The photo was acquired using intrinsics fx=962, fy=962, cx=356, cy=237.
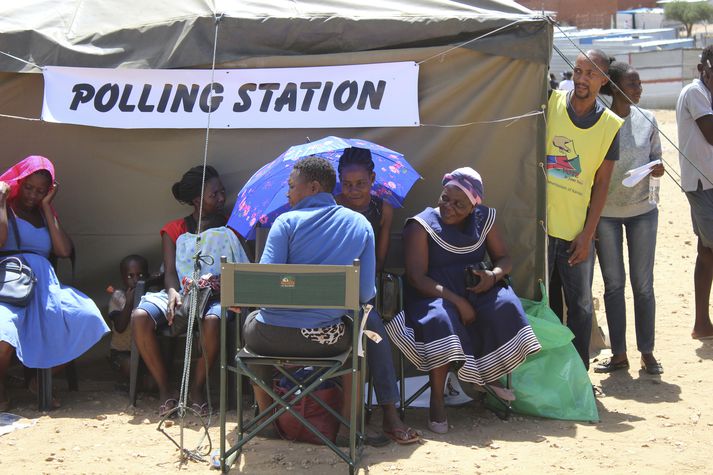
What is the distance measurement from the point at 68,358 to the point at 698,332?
439 centimetres

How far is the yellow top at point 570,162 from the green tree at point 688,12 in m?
34.3

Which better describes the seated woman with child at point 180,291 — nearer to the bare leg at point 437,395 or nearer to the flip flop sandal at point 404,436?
the flip flop sandal at point 404,436

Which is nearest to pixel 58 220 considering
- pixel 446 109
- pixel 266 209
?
pixel 266 209

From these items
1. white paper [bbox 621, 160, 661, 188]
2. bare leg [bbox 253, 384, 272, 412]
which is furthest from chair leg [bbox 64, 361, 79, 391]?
white paper [bbox 621, 160, 661, 188]

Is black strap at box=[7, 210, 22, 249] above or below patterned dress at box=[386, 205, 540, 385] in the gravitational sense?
above

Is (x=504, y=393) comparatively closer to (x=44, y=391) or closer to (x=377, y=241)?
(x=377, y=241)

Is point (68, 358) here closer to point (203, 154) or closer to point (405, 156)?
point (203, 154)

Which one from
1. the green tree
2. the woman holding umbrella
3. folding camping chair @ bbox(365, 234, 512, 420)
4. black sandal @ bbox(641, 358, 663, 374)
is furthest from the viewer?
the green tree

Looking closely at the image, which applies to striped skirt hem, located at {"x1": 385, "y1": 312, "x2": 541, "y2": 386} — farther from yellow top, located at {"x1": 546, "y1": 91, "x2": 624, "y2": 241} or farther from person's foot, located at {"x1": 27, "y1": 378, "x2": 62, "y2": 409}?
person's foot, located at {"x1": 27, "y1": 378, "x2": 62, "y2": 409}

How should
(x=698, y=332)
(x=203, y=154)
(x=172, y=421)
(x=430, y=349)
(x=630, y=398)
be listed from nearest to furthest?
(x=430, y=349)
(x=172, y=421)
(x=630, y=398)
(x=203, y=154)
(x=698, y=332)

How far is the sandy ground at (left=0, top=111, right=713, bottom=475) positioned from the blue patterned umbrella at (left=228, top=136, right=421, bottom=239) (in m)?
1.19

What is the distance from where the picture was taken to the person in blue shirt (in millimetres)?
4508

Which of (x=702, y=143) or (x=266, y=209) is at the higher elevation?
(x=702, y=143)

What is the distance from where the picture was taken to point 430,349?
5098mm
